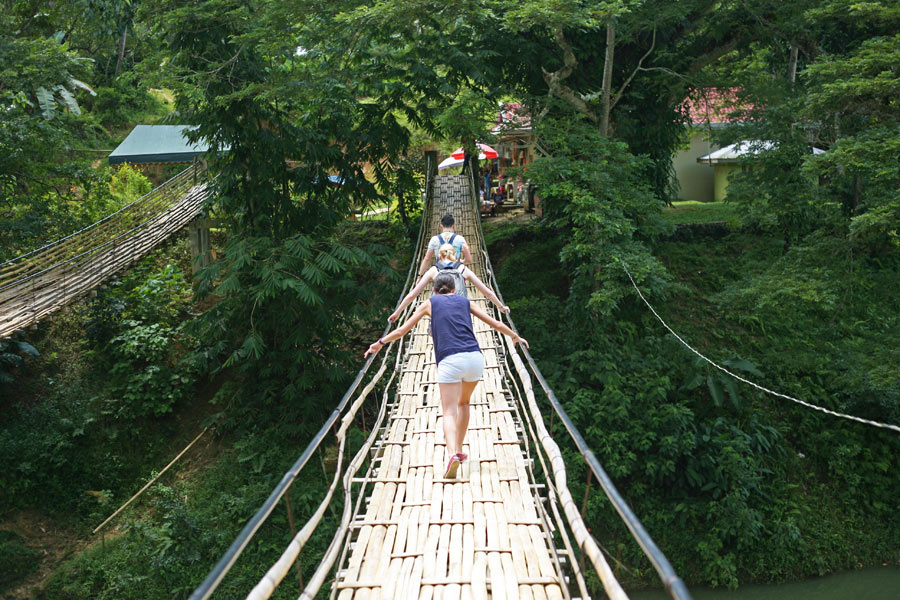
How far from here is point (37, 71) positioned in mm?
7711

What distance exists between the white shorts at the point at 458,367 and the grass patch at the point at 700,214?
332 inches

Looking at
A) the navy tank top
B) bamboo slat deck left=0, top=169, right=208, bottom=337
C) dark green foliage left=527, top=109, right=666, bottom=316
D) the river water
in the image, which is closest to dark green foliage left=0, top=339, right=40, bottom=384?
bamboo slat deck left=0, top=169, right=208, bottom=337

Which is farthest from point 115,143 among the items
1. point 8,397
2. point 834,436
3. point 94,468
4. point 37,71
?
point 834,436

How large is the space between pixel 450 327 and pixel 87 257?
6298 millimetres

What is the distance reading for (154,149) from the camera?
11.2 meters

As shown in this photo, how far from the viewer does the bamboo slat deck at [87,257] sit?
630 cm

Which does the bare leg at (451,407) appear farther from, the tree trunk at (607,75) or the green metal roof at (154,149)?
the green metal roof at (154,149)

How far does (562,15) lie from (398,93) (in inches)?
77.6

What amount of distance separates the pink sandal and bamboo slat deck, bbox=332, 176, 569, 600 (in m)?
0.03

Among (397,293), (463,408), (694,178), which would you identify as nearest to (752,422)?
(397,293)

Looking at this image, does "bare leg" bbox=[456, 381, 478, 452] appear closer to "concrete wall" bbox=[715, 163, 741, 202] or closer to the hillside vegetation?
the hillside vegetation

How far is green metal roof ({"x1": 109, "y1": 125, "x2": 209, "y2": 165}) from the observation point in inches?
434

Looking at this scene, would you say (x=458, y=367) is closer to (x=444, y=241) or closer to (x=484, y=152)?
(x=444, y=241)

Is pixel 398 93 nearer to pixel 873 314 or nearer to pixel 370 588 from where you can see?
pixel 370 588
